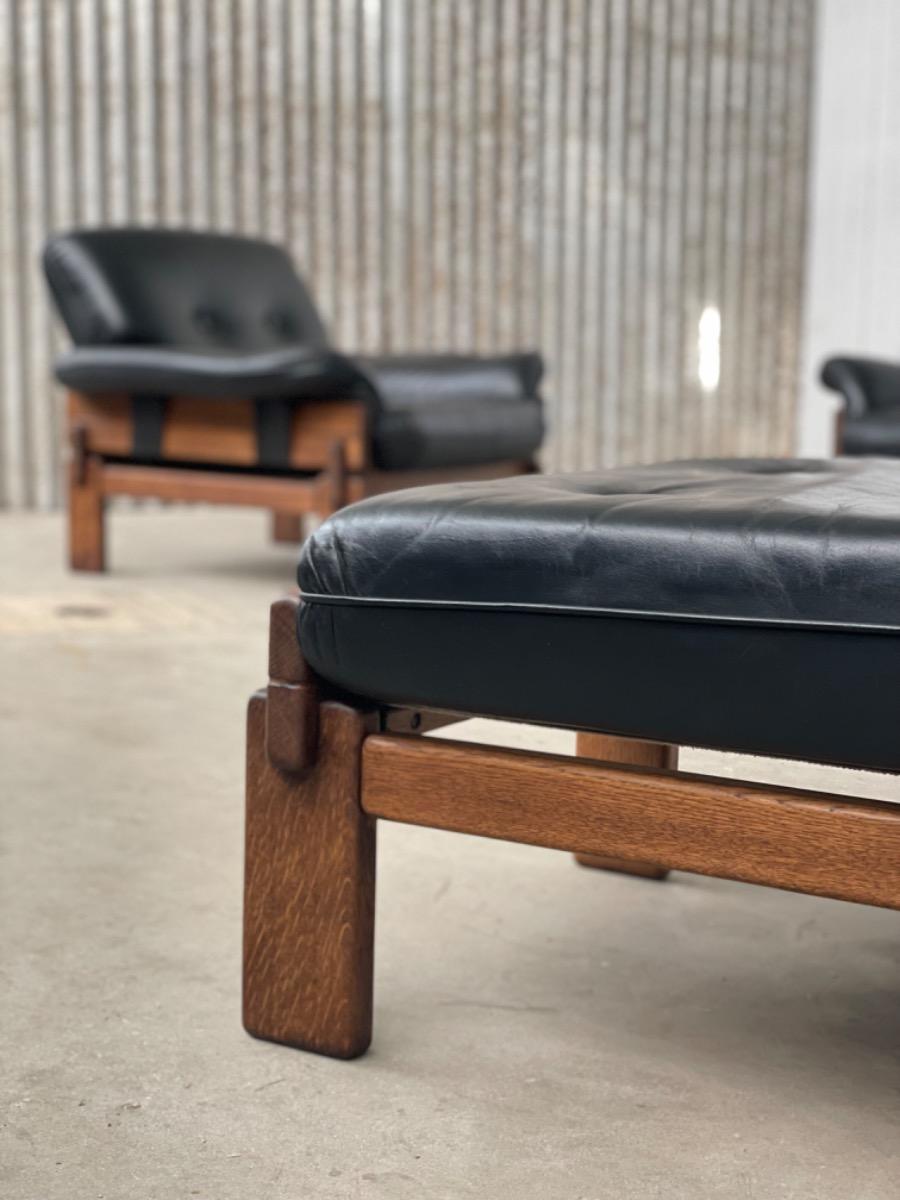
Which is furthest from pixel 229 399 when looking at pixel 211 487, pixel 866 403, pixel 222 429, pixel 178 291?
pixel 866 403

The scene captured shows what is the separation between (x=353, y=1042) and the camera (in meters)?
1.09

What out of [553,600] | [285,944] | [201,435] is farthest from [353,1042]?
[201,435]

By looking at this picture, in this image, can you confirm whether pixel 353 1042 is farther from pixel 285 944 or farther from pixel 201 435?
pixel 201 435

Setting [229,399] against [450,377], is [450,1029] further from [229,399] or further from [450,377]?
[450,377]

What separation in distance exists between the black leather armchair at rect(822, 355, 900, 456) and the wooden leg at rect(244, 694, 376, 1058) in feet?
8.81

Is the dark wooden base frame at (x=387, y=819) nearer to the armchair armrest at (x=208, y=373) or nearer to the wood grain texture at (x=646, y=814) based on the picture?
the wood grain texture at (x=646, y=814)

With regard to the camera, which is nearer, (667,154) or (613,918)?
(613,918)

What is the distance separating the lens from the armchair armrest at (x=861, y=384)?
3.69 m

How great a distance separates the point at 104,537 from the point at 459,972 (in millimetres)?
2295

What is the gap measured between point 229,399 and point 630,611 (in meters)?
2.32

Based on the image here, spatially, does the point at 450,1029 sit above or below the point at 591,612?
below

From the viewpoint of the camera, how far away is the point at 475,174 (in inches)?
201

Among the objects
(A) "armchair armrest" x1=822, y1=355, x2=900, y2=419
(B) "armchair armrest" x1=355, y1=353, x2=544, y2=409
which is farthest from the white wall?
(B) "armchair armrest" x1=355, y1=353, x2=544, y2=409

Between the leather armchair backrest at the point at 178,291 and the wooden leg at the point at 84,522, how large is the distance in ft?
0.96
